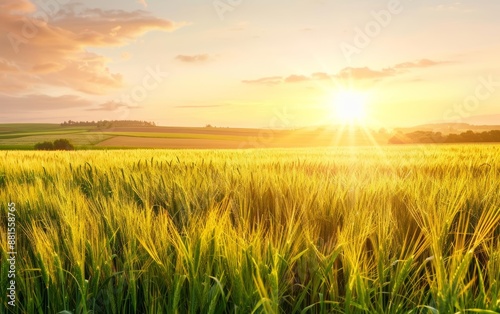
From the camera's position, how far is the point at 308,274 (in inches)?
54.8

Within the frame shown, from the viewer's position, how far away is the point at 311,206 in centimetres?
200

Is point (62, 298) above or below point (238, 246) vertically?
below

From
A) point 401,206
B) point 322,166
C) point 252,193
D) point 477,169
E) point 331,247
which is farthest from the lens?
point 322,166

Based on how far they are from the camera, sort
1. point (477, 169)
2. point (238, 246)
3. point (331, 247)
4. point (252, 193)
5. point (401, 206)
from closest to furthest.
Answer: point (238, 246) < point (331, 247) < point (401, 206) < point (252, 193) < point (477, 169)

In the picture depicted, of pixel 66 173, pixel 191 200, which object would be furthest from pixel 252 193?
pixel 66 173

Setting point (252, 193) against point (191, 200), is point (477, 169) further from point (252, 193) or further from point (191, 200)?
point (191, 200)

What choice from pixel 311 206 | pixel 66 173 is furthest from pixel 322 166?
pixel 311 206

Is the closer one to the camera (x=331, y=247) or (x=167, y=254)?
(x=167, y=254)

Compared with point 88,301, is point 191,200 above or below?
above

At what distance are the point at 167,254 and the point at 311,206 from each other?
828 mm

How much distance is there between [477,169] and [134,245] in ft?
14.4

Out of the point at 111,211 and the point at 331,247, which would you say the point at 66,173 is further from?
the point at 331,247

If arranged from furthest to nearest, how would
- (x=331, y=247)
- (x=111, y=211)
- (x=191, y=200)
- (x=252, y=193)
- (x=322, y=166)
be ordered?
(x=322, y=166) → (x=252, y=193) → (x=191, y=200) → (x=111, y=211) → (x=331, y=247)

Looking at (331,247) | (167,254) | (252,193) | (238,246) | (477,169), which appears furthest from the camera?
(477,169)
